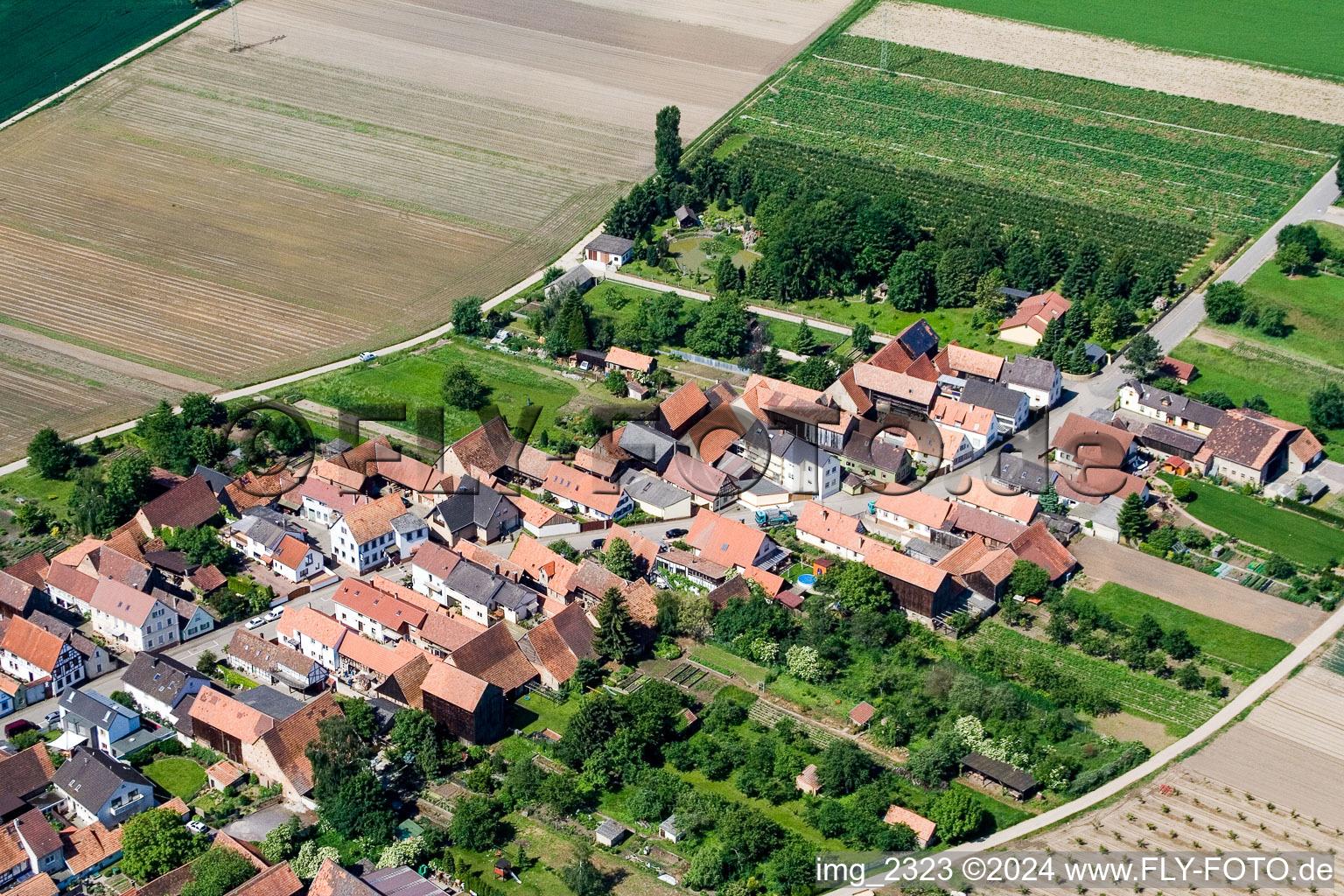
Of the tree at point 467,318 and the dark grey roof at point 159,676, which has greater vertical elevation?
the tree at point 467,318

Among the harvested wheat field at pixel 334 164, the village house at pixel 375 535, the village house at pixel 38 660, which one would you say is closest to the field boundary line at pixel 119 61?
the harvested wheat field at pixel 334 164

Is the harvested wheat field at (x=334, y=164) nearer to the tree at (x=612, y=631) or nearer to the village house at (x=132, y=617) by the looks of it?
the village house at (x=132, y=617)

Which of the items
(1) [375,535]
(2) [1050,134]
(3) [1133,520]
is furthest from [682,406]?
(2) [1050,134]

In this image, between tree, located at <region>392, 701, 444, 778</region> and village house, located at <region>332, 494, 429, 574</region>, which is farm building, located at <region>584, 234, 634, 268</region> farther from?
tree, located at <region>392, 701, 444, 778</region>

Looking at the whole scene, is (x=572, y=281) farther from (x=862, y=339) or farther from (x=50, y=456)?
(x=50, y=456)

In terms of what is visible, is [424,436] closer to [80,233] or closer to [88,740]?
[88,740]

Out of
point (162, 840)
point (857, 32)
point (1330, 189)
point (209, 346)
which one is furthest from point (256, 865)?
point (857, 32)
